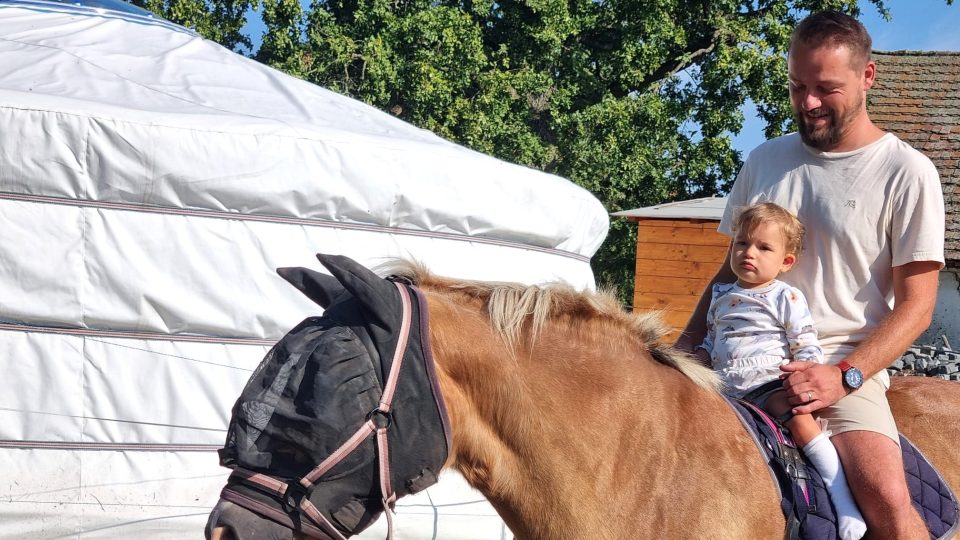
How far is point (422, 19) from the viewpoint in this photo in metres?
9.78

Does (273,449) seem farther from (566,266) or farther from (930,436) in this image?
(566,266)

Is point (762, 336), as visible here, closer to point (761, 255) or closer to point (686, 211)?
point (761, 255)

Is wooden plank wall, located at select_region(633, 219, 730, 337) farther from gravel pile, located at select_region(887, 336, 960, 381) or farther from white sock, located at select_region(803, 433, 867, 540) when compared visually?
white sock, located at select_region(803, 433, 867, 540)

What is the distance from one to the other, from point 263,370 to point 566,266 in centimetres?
281

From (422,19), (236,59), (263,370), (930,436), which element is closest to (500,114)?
(422,19)

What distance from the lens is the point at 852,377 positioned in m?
1.53

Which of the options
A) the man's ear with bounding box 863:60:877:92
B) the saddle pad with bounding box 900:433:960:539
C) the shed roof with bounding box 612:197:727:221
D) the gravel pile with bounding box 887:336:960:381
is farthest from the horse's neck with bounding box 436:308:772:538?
the shed roof with bounding box 612:197:727:221

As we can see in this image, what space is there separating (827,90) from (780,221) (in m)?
A: 0.25

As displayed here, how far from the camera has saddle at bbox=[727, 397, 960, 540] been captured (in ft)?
4.77

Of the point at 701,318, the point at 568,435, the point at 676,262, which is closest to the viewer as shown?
the point at 568,435

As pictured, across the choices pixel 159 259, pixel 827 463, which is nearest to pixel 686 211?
pixel 159 259

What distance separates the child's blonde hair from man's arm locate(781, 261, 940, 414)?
176mm

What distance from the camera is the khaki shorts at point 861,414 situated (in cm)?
154

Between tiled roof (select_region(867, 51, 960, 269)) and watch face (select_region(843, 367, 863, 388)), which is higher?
tiled roof (select_region(867, 51, 960, 269))
